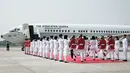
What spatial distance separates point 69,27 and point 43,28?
3.90m

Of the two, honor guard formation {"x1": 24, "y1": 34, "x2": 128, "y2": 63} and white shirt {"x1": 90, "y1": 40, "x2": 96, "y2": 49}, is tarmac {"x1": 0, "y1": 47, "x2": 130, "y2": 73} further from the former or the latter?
white shirt {"x1": 90, "y1": 40, "x2": 96, "y2": 49}

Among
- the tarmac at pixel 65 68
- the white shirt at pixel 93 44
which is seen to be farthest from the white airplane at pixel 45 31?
the tarmac at pixel 65 68

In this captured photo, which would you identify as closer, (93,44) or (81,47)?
(81,47)

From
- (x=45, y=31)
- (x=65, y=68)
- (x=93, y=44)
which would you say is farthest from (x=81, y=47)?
(x=45, y=31)

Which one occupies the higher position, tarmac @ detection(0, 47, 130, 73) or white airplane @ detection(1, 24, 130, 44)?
white airplane @ detection(1, 24, 130, 44)

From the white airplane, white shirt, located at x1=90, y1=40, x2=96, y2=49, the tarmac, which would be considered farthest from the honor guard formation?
the white airplane

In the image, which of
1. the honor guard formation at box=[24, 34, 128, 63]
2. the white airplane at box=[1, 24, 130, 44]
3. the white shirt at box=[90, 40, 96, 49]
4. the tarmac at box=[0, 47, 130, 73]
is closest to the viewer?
the tarmac at box=[0, 47, 130, 73]

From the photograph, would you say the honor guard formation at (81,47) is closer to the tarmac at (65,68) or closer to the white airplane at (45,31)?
the tarmac at (65,68)

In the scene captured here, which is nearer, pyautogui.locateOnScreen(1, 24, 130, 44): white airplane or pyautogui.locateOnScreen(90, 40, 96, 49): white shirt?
pyautogui.locateOnScreen(90, 40, 96, 49): white shirt

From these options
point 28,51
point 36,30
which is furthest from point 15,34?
point 28,51

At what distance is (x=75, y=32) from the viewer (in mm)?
36719

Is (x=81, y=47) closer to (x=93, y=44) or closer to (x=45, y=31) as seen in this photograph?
(x=93, y=44)

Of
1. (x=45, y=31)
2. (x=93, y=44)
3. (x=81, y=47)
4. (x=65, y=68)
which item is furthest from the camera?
(x=45, y=31)

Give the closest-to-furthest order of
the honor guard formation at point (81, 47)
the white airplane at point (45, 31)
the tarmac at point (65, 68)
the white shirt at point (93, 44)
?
the tarmac at point (65, 68), the honor guard formation at point (81, 47), the white shirt at point (93, 44), the white airplane at point (45, 31)
